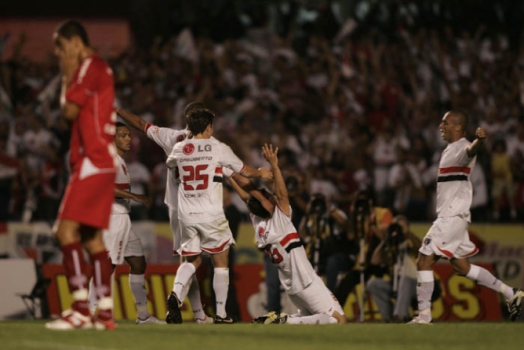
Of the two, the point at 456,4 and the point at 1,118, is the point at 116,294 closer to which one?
the point at 1,118

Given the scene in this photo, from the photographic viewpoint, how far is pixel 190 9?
27.4 m

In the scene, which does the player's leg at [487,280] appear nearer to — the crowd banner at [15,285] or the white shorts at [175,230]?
the white shorts at [175,230]

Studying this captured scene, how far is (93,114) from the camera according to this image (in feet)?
29.5

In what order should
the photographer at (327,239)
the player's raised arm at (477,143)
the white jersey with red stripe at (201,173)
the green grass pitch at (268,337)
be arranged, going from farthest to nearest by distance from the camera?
the photographer at (327,239)
the white jersey with red stripe at (201,173)
the player's raised arm at (477,143)
the green grass pitch at (268,337)

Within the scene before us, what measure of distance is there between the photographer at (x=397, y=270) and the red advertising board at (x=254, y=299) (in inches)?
29.2

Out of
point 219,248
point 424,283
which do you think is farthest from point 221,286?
point 424,283

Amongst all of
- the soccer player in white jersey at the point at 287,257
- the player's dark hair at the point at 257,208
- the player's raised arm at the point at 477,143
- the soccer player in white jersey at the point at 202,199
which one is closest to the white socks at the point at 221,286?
the soccer player in white jersey at the point at 202,199

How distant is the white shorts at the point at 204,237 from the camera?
1215 cm

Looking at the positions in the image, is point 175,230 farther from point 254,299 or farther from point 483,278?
point 254,299

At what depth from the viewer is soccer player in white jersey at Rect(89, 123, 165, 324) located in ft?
40.8

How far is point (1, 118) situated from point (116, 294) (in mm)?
5723

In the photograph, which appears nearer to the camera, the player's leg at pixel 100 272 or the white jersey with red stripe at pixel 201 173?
the player's leg at pixel 100 272

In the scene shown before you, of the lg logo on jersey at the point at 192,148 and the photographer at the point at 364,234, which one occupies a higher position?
the lg logo on jersey at the point at 192,148

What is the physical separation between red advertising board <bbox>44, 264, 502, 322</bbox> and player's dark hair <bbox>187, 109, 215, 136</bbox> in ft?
15.5
